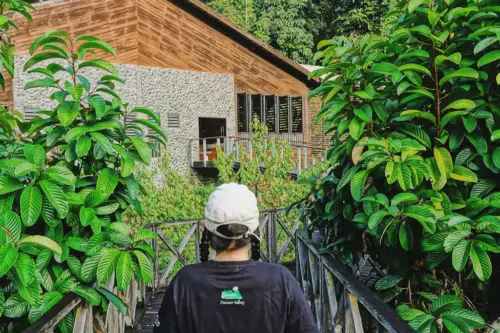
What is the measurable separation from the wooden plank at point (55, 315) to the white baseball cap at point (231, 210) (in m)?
1.01

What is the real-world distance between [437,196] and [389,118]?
57 centimetres

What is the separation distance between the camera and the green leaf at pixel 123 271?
9.25 feet

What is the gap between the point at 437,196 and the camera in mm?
2604

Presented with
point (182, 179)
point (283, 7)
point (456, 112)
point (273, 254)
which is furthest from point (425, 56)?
point (283, 7)

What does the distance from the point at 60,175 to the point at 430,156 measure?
203cm

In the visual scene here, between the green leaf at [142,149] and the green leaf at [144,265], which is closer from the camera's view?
the green leaf at [144,265]

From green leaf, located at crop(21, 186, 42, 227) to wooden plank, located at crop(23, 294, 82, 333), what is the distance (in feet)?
1.47

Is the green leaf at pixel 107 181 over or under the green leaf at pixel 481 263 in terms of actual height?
over

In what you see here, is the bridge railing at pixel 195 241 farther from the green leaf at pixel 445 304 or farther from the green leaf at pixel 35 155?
the green leaf at pixel 35 155

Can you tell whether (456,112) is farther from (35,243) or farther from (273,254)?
(273,254)

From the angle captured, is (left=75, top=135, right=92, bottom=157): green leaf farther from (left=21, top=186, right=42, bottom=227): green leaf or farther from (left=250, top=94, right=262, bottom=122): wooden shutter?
(left=250, top=94, right=262, bottom=122): wooden shutter

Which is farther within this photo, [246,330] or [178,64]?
[178,64]

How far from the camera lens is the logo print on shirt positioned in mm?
1757

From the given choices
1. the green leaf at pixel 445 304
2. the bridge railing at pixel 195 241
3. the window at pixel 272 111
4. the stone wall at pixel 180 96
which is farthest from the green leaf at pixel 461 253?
the window at pixel 272 111
